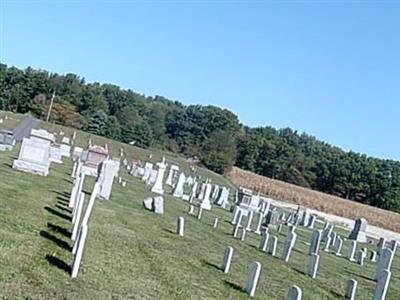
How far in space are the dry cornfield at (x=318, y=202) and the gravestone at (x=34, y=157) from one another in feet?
158

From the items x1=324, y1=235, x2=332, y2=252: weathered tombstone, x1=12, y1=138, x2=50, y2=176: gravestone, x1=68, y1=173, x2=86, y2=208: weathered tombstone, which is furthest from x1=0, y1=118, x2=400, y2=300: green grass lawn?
x1=324, y1=235, x2=332, y2=252: weathered tombstone

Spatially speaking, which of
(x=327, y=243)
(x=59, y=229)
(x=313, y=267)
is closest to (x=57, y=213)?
(x=59, y=229)

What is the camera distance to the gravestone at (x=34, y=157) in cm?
2553

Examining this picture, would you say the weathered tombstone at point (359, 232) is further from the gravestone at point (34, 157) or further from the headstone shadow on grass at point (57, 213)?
the headstone shadow on grass at point (57, 213)

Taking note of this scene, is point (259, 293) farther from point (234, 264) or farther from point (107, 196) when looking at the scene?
point (107, 196)

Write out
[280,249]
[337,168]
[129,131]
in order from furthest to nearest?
1. [337,168]
2. [129,131]
3. [280,249]

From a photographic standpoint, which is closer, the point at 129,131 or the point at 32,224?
the point at 32,224

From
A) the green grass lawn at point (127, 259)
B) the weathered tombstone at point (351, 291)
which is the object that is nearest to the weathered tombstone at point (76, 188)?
the green grass lawn at point (127, 259)

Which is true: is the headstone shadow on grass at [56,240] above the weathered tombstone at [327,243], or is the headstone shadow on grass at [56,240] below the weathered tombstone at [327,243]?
above

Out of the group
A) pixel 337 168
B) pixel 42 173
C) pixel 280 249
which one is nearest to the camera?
pixel 280 249

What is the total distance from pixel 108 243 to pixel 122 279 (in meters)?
3.18

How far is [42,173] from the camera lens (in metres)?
25.8

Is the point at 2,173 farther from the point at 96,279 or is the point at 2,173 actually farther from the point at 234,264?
the point at 96,279

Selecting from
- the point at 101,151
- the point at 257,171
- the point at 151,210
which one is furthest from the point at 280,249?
the point at 257,171
